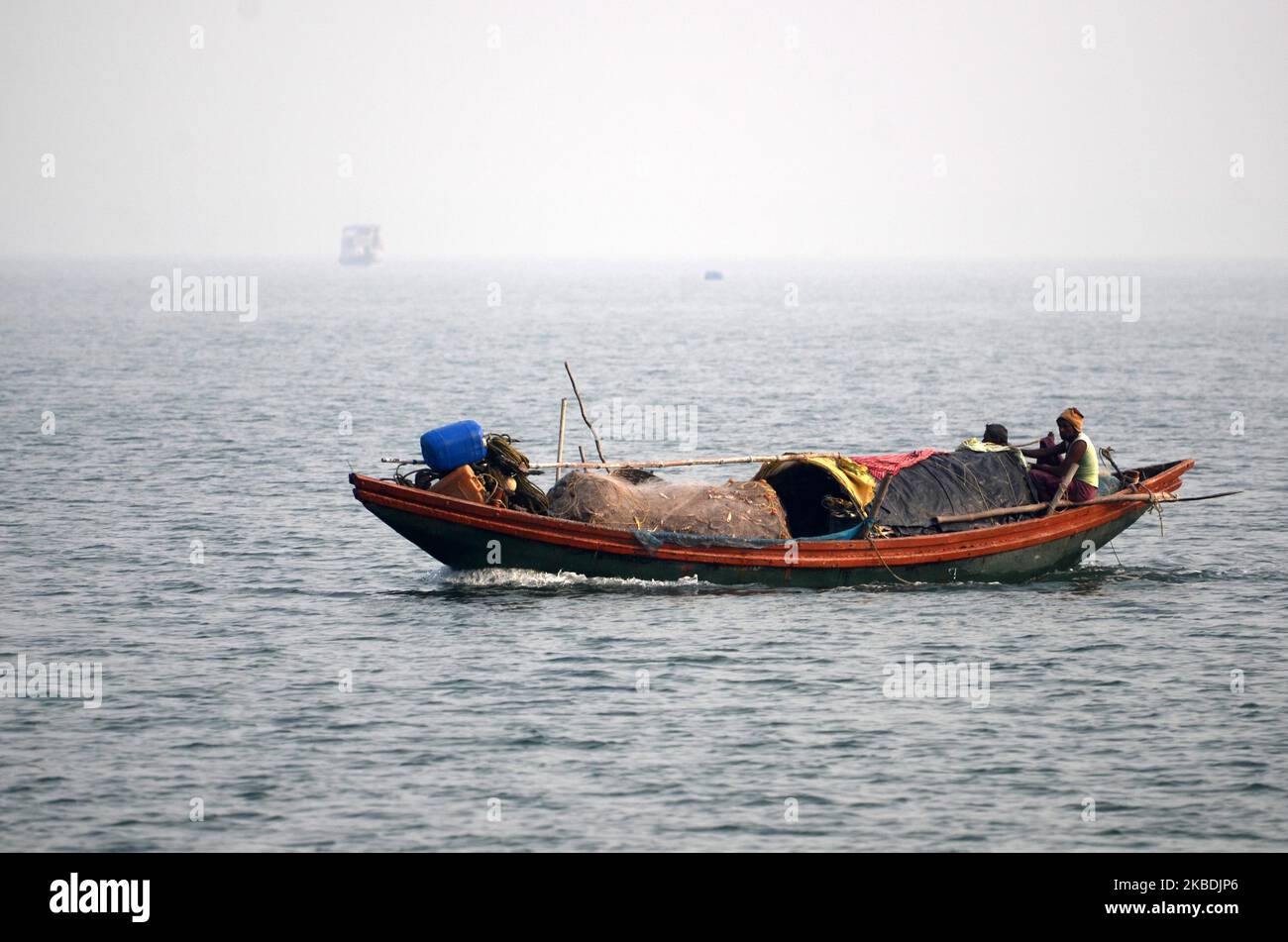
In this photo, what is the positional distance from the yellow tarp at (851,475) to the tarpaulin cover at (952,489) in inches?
11.9

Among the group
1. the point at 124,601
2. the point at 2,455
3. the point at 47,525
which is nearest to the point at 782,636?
the point at 124,601

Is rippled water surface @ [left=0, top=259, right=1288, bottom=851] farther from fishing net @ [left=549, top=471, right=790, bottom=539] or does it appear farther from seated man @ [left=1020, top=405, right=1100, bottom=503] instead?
seated man @ [left=1020, top=405, right=1100, bottom=503]

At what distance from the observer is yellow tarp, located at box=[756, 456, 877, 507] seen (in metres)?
26.0

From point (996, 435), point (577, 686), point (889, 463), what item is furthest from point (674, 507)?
point (996, 435)

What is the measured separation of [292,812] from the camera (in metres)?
17.6

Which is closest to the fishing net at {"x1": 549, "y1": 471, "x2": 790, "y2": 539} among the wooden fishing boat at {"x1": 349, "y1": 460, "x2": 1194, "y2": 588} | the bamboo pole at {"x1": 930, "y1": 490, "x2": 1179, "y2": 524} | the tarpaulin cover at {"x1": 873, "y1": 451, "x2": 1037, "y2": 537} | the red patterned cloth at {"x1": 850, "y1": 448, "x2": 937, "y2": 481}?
the wooden fishing boat at {"x1": 349, "y1": 460, "x2": 1194, "y2": 588}

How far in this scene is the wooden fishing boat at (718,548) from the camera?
83.2 feet

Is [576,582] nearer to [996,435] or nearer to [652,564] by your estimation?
[652,564]

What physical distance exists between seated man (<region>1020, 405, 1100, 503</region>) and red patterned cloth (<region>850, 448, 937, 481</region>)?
179 centimetres

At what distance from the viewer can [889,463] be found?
1067 inches

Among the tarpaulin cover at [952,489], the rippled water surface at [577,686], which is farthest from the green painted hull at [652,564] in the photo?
the tarpaulin cover at [952,489]
